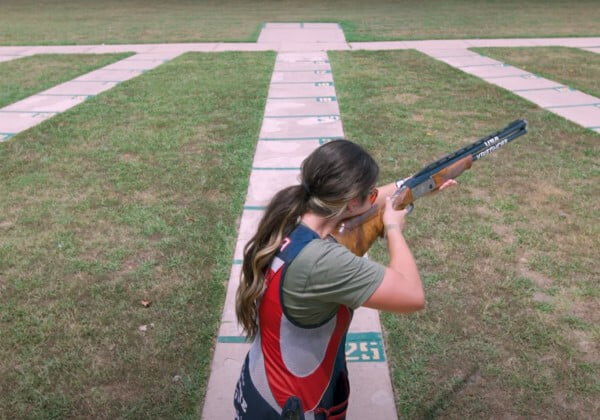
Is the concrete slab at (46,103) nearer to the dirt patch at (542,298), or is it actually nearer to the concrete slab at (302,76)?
the concrete slab at (302,76)

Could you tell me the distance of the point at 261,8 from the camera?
25.8 meters

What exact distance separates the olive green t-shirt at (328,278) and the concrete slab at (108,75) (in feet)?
34.6

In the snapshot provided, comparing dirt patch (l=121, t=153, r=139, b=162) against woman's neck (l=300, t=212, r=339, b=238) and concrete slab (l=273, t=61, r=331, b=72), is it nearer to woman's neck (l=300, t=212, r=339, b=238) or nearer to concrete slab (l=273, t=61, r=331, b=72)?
woman's neck (l=300, t=212, r=339, b=238)

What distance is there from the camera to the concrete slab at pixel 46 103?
30.5 feet

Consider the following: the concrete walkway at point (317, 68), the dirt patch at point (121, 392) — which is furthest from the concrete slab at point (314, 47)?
the dirt patch at point (121, 392)

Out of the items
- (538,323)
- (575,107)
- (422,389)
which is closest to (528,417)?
(422,389)

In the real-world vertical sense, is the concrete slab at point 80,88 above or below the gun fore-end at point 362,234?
below

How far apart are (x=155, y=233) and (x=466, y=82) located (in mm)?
7425

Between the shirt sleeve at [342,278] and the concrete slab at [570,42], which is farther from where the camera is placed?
the concrete slab at [570,42]

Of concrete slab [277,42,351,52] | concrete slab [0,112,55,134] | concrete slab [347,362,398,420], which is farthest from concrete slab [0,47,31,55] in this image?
concrete slab [347,362,398,420]

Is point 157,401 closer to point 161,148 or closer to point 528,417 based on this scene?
point 528,417

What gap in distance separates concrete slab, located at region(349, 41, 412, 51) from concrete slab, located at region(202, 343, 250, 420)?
11744 millimetres

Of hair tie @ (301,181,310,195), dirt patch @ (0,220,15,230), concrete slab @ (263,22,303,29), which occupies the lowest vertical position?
dirt patch @ (0,220,15,230)

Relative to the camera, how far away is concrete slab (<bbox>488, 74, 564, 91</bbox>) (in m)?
10.1
